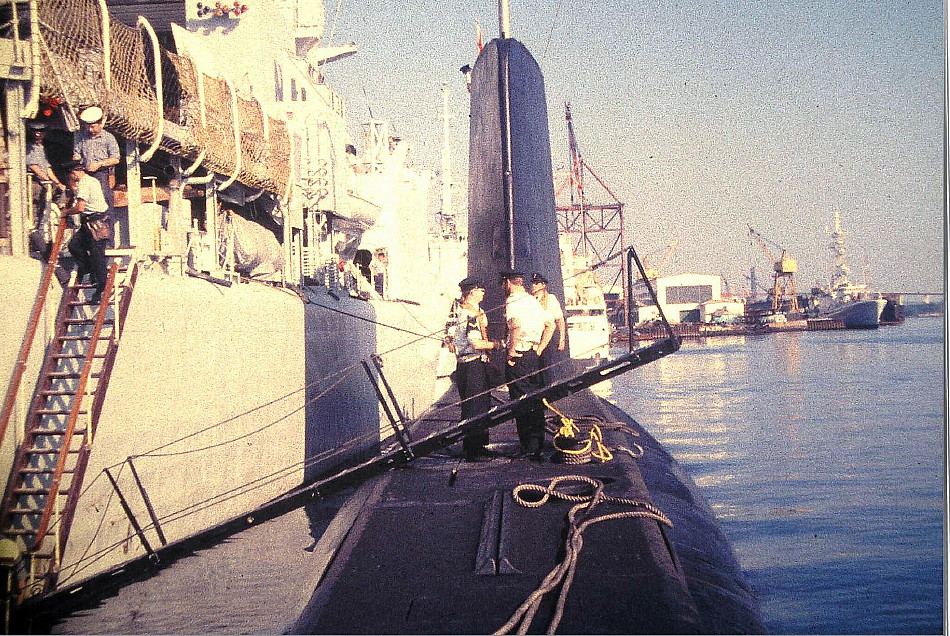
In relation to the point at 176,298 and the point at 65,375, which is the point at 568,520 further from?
the point at 176,298

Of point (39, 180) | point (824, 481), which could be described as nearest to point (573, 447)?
point (39, 180)

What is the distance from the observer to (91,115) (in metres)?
8.15

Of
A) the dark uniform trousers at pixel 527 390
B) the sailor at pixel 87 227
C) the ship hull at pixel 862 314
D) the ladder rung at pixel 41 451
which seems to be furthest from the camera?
the ship hull at pixel 862 314

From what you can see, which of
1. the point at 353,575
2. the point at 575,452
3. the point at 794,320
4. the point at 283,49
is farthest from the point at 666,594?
the point at 794,320

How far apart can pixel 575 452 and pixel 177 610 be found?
12.9 feet

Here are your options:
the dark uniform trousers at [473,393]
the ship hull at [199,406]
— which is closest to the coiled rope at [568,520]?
the dark uniform trousers at [473,393]

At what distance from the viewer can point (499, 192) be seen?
33.2 feet

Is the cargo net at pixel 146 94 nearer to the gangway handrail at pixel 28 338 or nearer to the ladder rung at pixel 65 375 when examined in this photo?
the gangway handrail at pixel 28 338

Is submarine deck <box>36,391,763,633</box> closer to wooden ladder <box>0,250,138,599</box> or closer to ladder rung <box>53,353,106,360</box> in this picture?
wooden ladder <box>0,250,138,599</box>

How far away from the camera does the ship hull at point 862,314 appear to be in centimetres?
7938

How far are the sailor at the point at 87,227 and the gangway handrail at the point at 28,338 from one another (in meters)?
0.38

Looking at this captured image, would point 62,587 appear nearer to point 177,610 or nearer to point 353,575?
point 177,610

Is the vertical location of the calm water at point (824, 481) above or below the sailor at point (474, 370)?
below

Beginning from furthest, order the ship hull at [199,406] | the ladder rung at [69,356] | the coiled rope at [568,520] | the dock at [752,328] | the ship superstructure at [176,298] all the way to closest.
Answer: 1. the dock at [752,328]
2. the ship hull at [199,406]
3. the ladder rung at [69,356]
4. the ship superstructure at [176,298]
5. the coiled rope at [568,520]
